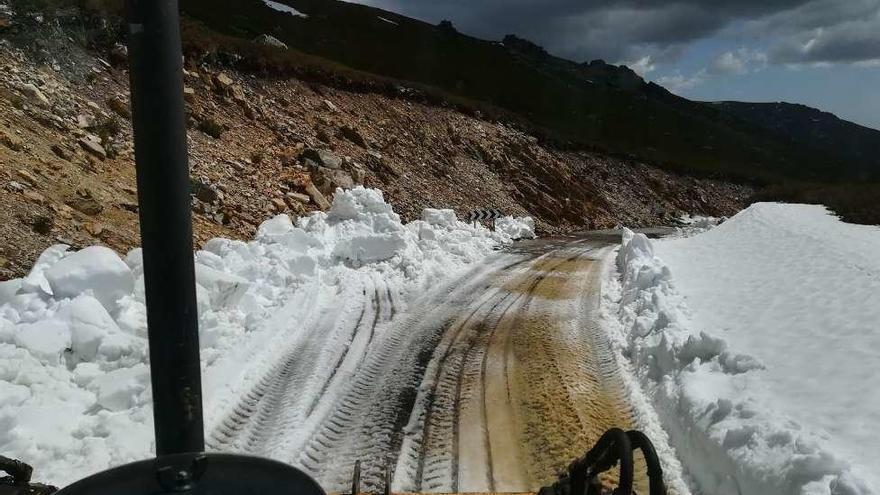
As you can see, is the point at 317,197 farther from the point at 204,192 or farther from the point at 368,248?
the point at 368,248

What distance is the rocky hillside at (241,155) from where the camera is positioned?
9.27 metres

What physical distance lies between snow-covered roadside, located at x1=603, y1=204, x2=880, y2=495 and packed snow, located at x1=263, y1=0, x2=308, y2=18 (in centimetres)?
7210

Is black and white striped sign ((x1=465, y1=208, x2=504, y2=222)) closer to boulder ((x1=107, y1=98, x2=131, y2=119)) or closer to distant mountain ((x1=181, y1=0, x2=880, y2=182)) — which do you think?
boulder ((x1=107, y1=98, x2=131, y2=119))

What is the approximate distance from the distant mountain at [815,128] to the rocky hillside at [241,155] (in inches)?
5317

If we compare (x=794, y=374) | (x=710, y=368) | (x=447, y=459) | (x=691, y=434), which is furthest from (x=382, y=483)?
(x=794, y=374)

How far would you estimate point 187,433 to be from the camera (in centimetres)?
253

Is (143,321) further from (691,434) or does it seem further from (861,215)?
(861,215)

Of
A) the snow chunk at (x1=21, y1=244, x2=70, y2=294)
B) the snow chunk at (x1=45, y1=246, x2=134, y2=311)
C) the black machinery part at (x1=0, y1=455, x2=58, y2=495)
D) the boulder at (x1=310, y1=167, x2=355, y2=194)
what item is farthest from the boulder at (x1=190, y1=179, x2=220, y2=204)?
the black machinery part at (x1=0, y1=455, x2=58, y2=495)

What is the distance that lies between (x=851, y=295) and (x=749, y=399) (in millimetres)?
3956

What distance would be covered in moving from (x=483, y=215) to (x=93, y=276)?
15.5 meters

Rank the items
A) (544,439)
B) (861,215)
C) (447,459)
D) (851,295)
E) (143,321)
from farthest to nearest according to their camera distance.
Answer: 1. (861,215)
2. (851,295)
3. (143,321)
4. (544,439)
5. (447,459)

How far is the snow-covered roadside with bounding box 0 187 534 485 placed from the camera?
4.57m

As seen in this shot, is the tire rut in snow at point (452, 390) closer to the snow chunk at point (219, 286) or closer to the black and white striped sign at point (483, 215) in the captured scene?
the snow chunk at point (219, 286)

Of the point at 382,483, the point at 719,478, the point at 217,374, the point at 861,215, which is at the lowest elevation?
the point at 217,374
